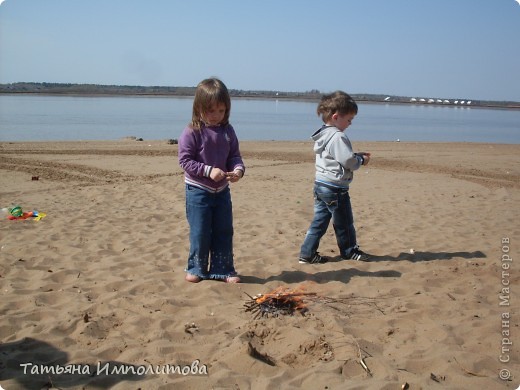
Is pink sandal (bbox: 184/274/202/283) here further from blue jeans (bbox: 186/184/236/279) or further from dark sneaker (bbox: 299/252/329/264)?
dark sneaker (bbox: 299/252/329/264)

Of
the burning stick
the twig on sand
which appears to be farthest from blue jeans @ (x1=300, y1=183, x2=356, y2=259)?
the twig on sand

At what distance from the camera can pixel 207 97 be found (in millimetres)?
3975

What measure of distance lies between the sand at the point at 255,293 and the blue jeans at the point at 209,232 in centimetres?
18

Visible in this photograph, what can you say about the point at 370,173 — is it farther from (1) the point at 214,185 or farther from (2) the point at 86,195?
(1) the point at 214,185

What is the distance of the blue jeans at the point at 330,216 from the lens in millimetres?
4777

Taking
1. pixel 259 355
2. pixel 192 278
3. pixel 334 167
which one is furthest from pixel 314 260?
pixel 259 355

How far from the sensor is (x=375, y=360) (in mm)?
2926

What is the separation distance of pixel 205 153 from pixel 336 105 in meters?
1.46

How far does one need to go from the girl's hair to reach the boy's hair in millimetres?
1152

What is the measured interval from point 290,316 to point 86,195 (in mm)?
6001

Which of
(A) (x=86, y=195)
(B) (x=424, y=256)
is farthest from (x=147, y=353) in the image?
(A) (x=86, y=195)

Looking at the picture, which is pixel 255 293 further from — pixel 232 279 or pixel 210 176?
pixel 210 176

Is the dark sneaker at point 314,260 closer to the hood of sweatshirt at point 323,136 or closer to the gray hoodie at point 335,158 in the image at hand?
the gray hoodie at point 335,158

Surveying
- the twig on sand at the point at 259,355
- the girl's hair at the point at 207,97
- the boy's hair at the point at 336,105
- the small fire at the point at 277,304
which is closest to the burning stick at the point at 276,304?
the small fire at the point at 277,304
